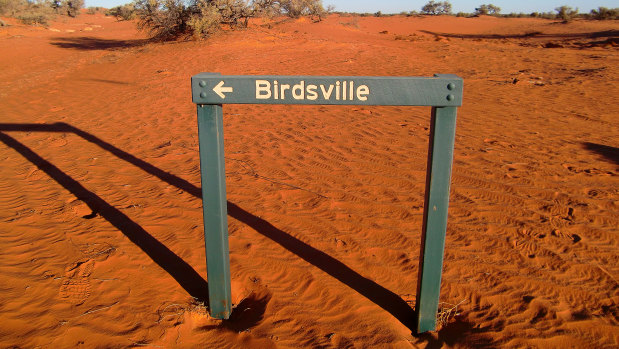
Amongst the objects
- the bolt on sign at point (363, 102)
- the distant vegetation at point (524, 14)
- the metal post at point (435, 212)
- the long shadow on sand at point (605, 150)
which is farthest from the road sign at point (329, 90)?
the distant vegetation at point (524, 14)

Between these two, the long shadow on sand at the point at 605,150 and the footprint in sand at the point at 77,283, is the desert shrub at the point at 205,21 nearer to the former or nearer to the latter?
the long shadow on sand at the point at 605,150

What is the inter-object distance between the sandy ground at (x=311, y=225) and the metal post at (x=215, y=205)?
8.4 inches

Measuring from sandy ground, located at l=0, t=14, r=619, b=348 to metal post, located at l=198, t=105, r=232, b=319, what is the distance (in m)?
0.21

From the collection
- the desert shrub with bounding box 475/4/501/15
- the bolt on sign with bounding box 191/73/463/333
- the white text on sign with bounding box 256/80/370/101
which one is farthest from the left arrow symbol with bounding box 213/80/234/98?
the desert shrub with bounding box 475/4/501/15

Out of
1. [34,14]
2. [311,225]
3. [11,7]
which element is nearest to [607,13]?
[311,225]

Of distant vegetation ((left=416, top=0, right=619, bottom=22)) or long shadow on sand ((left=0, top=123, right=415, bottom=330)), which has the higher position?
distant vegetation ((left=416, top=0, right=619, bottom=22))

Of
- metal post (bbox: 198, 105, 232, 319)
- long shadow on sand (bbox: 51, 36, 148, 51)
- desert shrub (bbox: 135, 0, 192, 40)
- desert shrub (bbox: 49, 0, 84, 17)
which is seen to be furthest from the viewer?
desert shrub (bbox: 49, 0, 84, 17)

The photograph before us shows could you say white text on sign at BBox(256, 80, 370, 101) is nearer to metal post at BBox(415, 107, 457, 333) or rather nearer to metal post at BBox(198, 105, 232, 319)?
metal post at BBox(198, 105, 232, 319)

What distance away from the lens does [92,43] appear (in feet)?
69.2

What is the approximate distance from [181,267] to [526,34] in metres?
27.7

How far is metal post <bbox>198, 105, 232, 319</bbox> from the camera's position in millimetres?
2609

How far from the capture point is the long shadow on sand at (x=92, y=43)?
19062 millimetres

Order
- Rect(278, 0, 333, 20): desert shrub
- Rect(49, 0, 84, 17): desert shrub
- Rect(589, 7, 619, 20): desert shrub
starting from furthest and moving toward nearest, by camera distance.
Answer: Rect(49, 0, 84, 17): desert shrub, Rect(589, 7, 619, 20): desert shrub, Rect(278, 0, 333, 20): desert shrub

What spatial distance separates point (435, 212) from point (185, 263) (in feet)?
7.13
